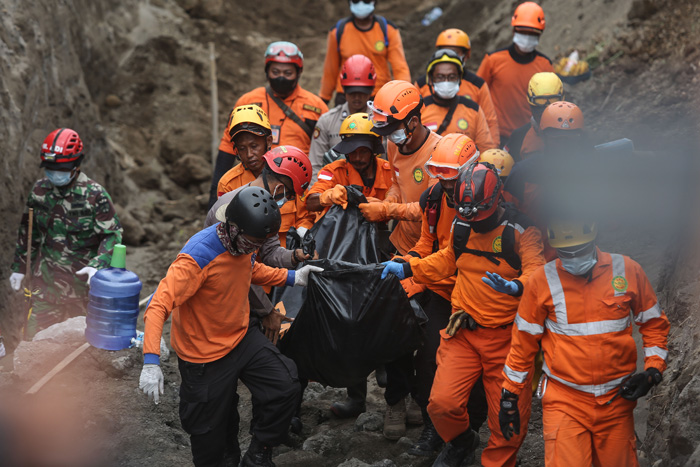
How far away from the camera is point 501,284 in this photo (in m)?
4.50

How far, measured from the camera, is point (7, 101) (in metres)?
8.37

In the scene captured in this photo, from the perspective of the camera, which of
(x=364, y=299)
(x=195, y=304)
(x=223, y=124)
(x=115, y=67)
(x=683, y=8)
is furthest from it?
(x=223, y=124)

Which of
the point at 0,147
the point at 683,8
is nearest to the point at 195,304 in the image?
the point at 0,147

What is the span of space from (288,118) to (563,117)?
9.10ft

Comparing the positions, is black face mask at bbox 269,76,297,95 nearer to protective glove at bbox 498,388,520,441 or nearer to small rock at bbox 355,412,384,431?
small rock at bbox 355,412,384,431

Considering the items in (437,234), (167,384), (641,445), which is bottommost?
(167,384)

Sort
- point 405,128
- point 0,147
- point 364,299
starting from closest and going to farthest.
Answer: point 364,299, point 405,128, point 0,147

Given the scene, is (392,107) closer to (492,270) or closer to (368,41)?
(492,270)

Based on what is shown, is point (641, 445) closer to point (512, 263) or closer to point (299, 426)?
point (512, 263)

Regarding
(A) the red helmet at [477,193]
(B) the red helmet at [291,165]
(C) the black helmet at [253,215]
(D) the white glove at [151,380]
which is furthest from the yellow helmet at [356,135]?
(D) the white glove at [151,380]

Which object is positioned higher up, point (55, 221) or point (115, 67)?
point (115, 67)

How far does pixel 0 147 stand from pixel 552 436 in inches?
259

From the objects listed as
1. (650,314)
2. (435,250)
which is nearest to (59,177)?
(435,250)

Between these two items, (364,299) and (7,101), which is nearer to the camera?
(364,299)
